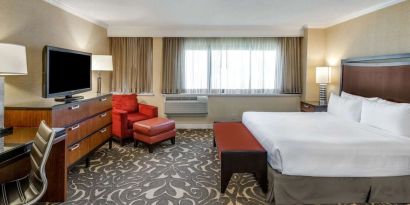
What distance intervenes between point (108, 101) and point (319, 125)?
3427mm

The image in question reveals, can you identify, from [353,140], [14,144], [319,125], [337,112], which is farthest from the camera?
[337,112]

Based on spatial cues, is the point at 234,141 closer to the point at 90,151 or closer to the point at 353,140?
the point at 353,140

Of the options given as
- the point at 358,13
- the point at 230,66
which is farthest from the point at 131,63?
the point at 358,13

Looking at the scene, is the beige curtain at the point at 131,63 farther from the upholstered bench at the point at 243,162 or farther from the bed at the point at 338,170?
the bed at the point at 338,170

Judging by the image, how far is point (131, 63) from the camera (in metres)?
6.37

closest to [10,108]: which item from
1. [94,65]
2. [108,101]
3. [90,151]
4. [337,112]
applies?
[90,151]

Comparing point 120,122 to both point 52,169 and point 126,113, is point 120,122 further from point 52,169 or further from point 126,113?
point 52,169

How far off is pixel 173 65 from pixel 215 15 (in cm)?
179

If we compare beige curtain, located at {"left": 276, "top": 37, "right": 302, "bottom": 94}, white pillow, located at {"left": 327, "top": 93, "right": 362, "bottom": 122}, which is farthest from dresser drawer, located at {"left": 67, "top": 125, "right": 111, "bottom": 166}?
beige curtain, located at {"left": 276, "top": 37, "right": 302, "bottom": 94}

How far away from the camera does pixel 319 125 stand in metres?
3.89

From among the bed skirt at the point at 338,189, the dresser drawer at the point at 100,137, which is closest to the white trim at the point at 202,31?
the dresser drawer at the point at 100,137

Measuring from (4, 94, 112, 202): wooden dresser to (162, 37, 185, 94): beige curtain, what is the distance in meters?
1.86

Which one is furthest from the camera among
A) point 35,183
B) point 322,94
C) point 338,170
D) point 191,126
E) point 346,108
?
point 191,126

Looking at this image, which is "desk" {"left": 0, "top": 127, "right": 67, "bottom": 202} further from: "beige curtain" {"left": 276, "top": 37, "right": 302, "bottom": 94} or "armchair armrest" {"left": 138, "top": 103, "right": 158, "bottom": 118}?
"beige curtain" {"left": 276, "top": 37, "right": 302, "bottom": 94}
